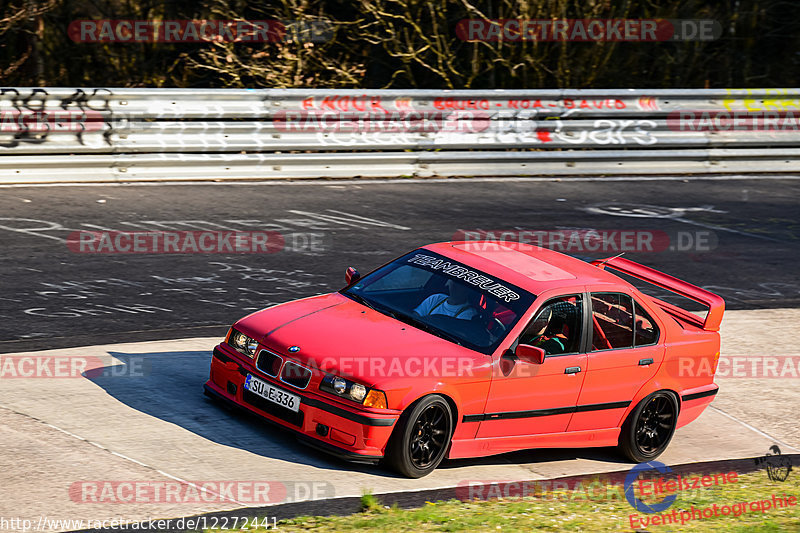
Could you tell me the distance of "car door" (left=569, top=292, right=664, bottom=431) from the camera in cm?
740

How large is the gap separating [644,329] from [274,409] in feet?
9.48

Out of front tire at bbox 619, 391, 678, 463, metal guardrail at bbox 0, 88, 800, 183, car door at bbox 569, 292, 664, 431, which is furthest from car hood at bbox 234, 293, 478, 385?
metal guardrail at bbox 0, 88, 800, 183

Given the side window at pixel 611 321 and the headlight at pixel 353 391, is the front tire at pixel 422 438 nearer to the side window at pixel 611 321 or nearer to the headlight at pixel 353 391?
the headlight at pixel 353 391

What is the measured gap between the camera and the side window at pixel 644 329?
7.71 meters

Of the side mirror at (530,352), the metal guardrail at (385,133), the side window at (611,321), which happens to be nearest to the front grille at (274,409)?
the side mirror at (530,352)

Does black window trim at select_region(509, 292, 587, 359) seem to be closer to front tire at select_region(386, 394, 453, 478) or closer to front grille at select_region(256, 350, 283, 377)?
front tire at select_region(386, 394, 453, 478)

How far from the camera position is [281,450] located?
675 centimetres

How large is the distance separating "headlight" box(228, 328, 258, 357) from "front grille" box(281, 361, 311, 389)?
37 centimetres

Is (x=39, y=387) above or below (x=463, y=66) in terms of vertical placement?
below

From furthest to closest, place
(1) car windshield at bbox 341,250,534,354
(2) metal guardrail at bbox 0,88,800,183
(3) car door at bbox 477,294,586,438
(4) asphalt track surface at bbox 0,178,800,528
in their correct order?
(2) metal guardrail at bbox 0,88,800,183
(1) car windshield at bbox 341,250,534,354
(3) car door at bbox 477,294,586,438
(4) asphalt track surface at bbox 0,178,800,528

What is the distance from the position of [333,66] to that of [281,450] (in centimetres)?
1353

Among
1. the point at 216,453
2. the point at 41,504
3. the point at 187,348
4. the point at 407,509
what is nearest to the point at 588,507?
the point at 407,509

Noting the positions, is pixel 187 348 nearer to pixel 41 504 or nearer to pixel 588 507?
pixel 41 504

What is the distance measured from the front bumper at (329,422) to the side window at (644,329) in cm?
227
